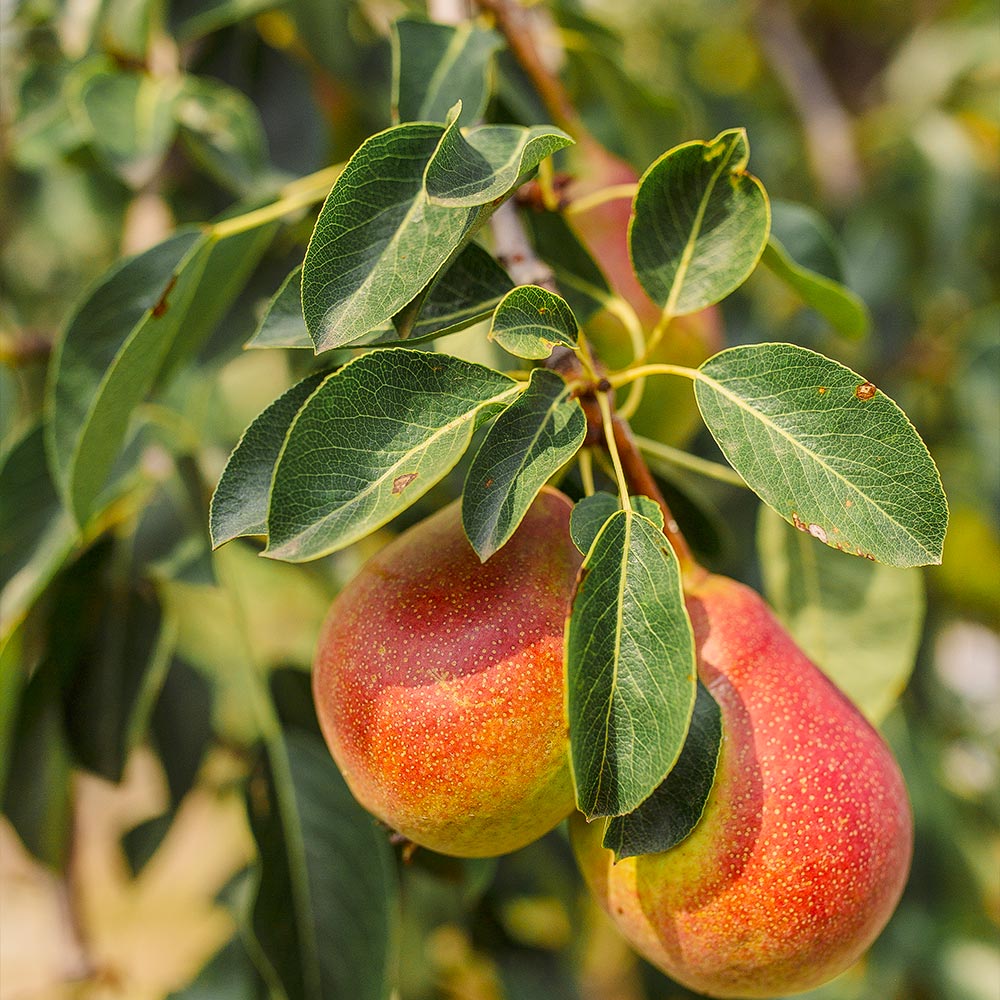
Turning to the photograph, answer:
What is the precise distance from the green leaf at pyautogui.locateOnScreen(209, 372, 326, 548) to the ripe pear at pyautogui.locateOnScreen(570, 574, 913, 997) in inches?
8.8

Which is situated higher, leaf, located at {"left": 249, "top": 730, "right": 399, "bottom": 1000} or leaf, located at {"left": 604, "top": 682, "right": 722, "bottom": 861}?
leaf, located at {"left": 604, "top": 682, "right": 722, "bottom": 861}

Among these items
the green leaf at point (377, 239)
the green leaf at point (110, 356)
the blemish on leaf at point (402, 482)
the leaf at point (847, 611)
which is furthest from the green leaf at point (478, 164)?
the leaf at point (847, 611)

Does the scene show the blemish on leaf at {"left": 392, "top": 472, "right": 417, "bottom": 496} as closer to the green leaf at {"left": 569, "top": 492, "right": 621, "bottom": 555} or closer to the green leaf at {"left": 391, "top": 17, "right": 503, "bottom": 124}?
the green leaf at {"left": 569, "top": 492, "right": 621, "bottom": 555}

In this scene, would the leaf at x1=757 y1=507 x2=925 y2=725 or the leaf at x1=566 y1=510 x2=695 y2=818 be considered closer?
the leaf at x1=566 y1=510 x2=695 y2=818

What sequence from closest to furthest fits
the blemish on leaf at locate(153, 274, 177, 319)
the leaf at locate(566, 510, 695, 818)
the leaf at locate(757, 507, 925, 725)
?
the leaf at locate(566, 510, 695, 818), the blemish on leaf at locate(153, 274, 177, 319), the leaf at locate(757, 507, 925, 725)

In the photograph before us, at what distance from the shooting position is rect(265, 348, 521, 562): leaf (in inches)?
15.4

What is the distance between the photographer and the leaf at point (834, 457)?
1.30ft

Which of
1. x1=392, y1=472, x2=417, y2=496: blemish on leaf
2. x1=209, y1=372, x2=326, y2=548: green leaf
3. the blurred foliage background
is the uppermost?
x1=209, y1=372, x2=326, y2=548: green leaf

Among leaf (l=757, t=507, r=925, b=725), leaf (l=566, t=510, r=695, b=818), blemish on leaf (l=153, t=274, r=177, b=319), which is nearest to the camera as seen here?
leaf (l=566, t=510, r=695, b=818)

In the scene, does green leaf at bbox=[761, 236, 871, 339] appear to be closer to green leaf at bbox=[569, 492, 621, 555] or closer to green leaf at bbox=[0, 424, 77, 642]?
green leaf at bbox=[569, 492, 621, 555]

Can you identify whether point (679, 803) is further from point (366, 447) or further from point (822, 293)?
point (822, 293)

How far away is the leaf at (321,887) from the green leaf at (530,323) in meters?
0.37

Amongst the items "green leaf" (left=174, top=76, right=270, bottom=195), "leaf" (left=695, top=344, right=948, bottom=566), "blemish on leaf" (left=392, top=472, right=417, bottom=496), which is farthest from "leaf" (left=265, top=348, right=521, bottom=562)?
"green leaf" (left=174, top=76, right=270, bottom=195)

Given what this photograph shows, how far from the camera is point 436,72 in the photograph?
594 millimetres
